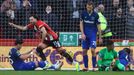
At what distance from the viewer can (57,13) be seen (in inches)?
743

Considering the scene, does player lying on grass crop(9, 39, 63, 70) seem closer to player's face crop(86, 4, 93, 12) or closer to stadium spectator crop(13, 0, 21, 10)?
player's face crop(86, 4, 93, 12)

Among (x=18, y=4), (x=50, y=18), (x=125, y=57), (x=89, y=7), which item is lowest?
(x=125, y=57)

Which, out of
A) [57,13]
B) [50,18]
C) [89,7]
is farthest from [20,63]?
[57,13]

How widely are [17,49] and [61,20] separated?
5.33 meters

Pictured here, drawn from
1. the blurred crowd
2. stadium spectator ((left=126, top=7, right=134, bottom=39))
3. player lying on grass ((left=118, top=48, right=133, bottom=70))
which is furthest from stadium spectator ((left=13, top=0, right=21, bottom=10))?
player lying on grass ((left=118, top=48, right=133, bottom=70))

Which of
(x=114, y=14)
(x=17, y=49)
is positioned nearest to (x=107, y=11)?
(x=114, y=14)

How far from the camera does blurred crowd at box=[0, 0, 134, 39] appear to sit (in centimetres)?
1842

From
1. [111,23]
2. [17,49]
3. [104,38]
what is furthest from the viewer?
[111,23]

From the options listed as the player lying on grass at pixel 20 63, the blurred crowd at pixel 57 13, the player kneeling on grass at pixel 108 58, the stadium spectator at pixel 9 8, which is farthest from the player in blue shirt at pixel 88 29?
the stadium spectator at pixel 9 8

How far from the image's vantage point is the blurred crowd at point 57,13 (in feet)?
60.4

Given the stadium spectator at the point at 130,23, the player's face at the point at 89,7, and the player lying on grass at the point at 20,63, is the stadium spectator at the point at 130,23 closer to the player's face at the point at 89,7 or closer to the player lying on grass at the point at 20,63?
the player's face at the point at 89,7

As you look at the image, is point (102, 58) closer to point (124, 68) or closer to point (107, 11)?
point (124, 68)

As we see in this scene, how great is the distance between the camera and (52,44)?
14.4 m

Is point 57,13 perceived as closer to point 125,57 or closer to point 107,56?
point 125,57
